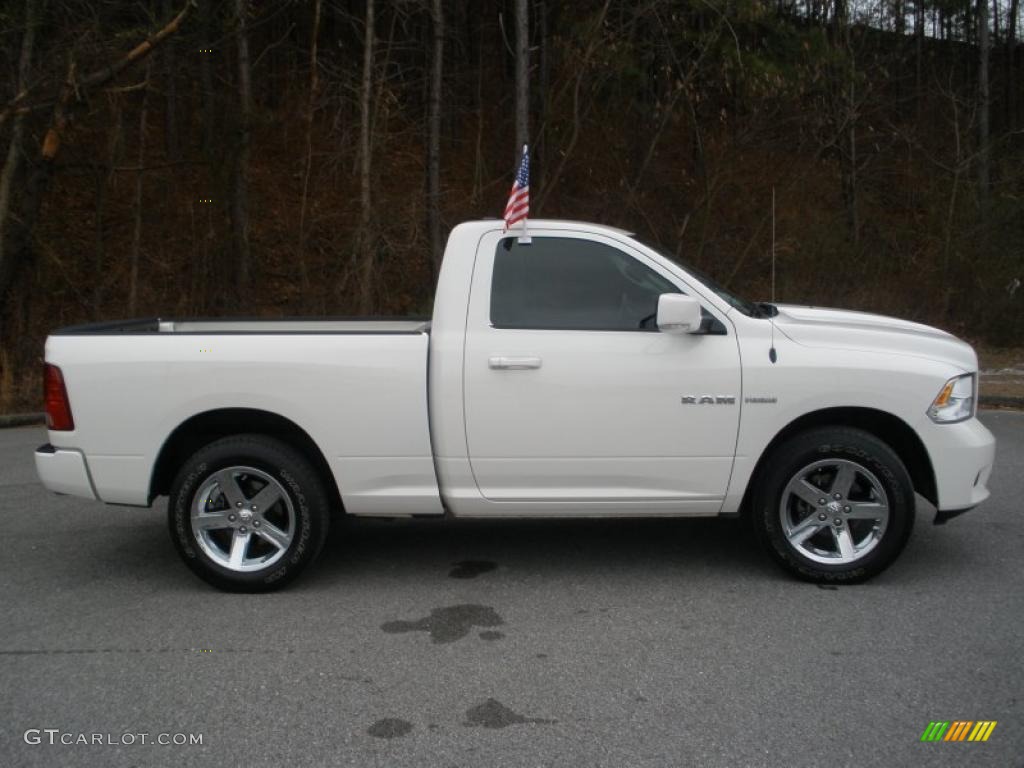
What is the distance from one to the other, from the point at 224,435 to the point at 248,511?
0.50 metres

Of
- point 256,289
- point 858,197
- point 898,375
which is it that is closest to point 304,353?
point 898,375

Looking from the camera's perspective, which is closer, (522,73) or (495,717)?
(495,717)

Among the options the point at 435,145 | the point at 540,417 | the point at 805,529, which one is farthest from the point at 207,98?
the point at 805,529

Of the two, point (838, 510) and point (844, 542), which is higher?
point (838, 510)

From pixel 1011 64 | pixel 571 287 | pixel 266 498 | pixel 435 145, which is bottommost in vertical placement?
→ pixel 266 498

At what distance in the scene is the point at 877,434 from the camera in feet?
17.9

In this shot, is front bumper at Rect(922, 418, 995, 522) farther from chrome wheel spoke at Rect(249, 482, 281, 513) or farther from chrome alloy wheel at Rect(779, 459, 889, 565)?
chrome wheel spoke at Rect(249, 482, 281, 513)

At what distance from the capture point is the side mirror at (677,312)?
496cm

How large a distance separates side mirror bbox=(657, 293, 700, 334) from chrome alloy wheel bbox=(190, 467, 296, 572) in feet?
7.32

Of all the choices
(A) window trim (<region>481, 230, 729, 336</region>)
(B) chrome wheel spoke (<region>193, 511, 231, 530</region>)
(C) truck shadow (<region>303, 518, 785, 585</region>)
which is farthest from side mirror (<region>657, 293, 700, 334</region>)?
(B) chrome wheel spoke (<region>193, 511, 231, 530</region>)

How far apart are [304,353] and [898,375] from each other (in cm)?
316

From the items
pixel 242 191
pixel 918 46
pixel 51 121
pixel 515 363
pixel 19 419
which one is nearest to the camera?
pixel 515 363

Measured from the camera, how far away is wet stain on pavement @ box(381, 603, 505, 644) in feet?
15.4

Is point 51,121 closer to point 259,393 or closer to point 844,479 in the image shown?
point 259,393
